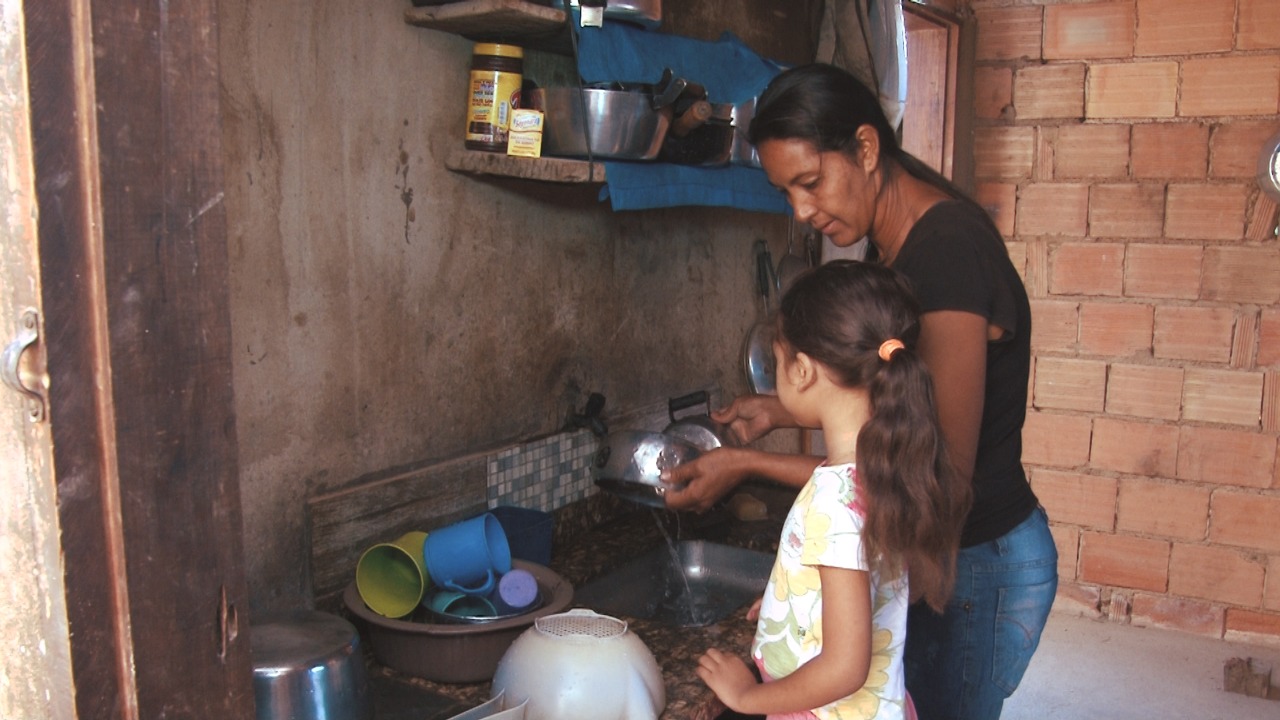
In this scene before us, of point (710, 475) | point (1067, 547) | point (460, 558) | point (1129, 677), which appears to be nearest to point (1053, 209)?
point (1067, 547)

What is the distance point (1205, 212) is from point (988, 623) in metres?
2.56

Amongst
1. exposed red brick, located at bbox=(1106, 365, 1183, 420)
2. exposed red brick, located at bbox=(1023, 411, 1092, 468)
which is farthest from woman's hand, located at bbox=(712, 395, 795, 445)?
exposed red brick, located at bbox=(1106, 365, 1183, 420)

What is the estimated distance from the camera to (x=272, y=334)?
1.65m

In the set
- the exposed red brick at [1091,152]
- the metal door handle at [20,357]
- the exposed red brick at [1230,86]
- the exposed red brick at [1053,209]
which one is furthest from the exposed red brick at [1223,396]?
the metal door handle at [20,357]

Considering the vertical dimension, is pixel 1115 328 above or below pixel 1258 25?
below

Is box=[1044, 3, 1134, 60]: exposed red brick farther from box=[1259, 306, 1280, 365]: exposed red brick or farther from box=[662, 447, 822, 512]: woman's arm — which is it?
box=[662, 447, 822, 512]: woman's arm

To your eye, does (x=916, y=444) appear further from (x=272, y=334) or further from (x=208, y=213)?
(x=272, y=334)

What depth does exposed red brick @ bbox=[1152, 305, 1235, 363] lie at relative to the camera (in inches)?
140

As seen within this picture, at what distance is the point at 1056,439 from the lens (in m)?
3.80

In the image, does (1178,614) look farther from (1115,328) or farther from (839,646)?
(839,646)

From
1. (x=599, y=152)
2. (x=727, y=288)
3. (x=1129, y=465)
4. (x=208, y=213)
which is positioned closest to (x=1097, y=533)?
(x=1129, y=465)

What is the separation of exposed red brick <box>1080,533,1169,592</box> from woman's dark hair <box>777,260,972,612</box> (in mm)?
2724

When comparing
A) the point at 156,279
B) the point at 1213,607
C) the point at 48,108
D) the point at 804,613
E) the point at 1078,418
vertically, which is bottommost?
the point at 1213,607

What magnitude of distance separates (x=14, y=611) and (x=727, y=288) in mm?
2307
